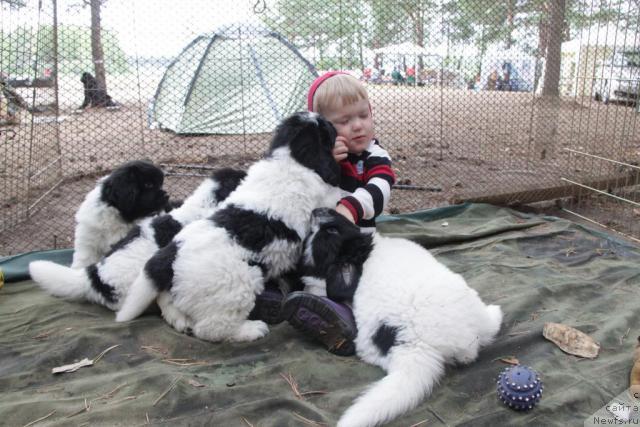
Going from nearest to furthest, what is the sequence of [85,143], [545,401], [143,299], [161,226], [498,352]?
[545,401] < [498,352] < [143,299] < [161,226] < [85,143]

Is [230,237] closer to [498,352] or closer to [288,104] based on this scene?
[498,352]

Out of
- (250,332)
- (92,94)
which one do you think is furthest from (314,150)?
(92,94)

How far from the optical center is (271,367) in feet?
7.73

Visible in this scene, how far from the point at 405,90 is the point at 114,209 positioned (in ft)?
14.7

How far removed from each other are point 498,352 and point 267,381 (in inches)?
44.3

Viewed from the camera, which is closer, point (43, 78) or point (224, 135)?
point (43, 78)

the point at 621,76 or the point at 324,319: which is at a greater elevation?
the point at 621,76

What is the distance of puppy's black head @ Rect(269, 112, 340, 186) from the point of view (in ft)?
8.86

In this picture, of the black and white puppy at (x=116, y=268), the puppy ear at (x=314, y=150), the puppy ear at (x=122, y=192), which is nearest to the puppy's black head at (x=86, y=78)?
the puppy ear at (x=122, y=192)

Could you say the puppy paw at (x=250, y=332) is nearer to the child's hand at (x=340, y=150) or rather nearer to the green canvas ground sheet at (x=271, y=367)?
the green canvas ground sheet at (x=271, y=367)

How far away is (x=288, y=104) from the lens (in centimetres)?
880

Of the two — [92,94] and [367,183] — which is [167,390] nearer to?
[367,183]

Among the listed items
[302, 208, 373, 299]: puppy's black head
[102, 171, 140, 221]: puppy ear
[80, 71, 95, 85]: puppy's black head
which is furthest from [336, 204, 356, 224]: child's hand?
[80, 71, 95, 85]: puppy's black head

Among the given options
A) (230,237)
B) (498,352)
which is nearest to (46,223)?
(230,237)
